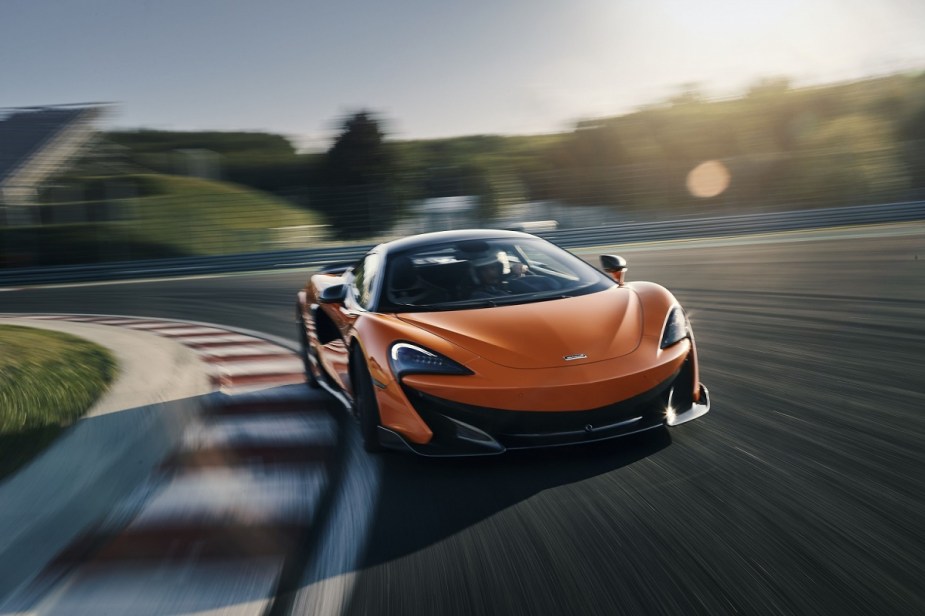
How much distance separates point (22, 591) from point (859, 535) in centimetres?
277

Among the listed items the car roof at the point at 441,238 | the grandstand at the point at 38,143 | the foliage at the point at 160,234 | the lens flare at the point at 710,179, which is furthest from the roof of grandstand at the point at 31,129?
the car roof at the point at 441,238

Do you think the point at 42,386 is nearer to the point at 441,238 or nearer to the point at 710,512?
the point at 441,238

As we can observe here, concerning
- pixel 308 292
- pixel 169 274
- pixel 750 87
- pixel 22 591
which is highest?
pixel 750 87

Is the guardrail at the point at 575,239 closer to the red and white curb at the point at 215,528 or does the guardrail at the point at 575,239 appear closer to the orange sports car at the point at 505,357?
the red and white curb at the point at 215,528

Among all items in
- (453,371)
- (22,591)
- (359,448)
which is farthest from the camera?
(359,448)

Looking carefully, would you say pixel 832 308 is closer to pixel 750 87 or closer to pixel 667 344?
pixel 667 344

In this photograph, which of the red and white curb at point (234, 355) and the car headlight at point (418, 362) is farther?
the red and white curb at point (234, 355)

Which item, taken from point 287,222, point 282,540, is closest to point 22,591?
point 282,540

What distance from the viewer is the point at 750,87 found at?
150 ft

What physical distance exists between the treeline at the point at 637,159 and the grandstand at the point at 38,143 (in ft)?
14.8

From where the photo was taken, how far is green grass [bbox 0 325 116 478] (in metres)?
5.12

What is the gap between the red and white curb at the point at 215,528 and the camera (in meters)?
2.96

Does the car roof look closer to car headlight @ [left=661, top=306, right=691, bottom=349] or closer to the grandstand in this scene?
car headlight @ [left=661, top=306, right=691, bottom=349]

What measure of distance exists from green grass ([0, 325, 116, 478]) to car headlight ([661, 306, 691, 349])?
3241 mm
